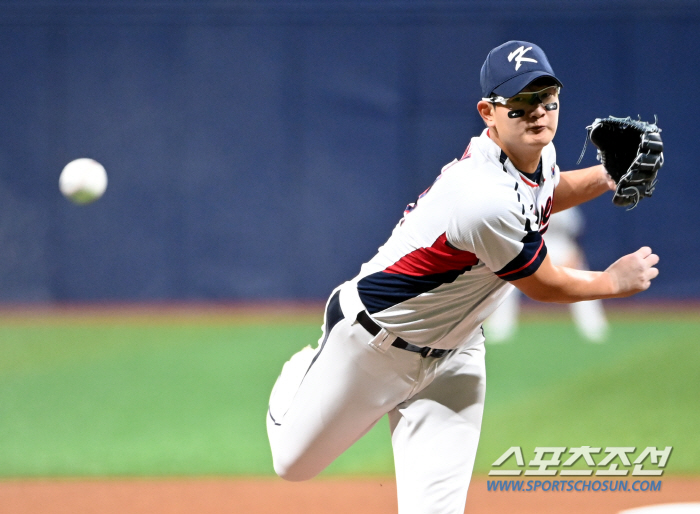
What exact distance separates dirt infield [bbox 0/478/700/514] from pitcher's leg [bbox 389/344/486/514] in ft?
4.54

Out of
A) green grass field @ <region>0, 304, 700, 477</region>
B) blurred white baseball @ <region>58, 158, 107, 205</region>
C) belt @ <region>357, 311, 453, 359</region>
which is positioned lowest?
green grass field @ <region>0, 304, 700, 477</region>

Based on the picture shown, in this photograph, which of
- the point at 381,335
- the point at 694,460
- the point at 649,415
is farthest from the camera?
the point at 649,415

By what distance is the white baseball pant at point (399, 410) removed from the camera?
275 cm

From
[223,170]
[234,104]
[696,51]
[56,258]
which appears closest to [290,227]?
[223,170]

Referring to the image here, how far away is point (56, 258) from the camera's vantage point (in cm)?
1187

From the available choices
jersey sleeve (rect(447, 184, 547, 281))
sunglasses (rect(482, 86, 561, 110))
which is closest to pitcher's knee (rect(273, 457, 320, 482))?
jersey sleeve (rect(447, 184, 547, 281))

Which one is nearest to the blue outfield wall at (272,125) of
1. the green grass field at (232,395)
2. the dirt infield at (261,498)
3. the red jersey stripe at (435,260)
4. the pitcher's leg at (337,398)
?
the green grass field at (232,395)

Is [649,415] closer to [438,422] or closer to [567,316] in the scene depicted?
[438,422]

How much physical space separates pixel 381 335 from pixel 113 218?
9957 mm

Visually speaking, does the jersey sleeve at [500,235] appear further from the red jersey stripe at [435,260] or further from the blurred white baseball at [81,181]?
the blurred white baseball at [81,181]

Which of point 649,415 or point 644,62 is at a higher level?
point 644,62

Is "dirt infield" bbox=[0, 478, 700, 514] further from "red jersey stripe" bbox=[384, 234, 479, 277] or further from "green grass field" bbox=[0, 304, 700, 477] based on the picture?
"red jersey stripe" bbox=[384, 234, 479, 277]

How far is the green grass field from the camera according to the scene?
5.07 m

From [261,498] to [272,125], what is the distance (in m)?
8.44
